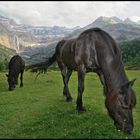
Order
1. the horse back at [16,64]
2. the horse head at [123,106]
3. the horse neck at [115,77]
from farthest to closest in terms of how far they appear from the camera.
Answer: the horse back at [16,64] < the horse neck at [115,77] < the horse head at [123,106]

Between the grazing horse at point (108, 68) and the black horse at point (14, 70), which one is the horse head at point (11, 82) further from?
the grazing horse at point (108, 68)

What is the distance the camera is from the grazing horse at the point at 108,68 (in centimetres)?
1238

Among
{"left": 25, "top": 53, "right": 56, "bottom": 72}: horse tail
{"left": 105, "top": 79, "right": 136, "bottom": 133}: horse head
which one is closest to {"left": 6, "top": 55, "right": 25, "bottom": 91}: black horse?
{"left": 25, "top": 53, "right": 56, "bottom": 72}: horse tail

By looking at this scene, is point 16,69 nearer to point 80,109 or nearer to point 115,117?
point 80,109

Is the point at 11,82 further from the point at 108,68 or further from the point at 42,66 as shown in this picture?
the point at 108,68

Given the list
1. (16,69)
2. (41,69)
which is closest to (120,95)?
(41,69)

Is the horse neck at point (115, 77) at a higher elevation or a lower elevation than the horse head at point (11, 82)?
higher

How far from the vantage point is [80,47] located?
1655 cm

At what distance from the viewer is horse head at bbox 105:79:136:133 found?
12228 mm

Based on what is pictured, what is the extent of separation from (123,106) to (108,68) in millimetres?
2200

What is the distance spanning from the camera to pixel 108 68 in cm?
1404

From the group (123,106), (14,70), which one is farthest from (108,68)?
(14,70)

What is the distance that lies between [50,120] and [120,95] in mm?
4499

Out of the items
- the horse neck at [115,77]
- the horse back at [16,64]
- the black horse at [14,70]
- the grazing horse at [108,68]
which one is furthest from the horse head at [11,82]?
the horse neck at [115,77]
